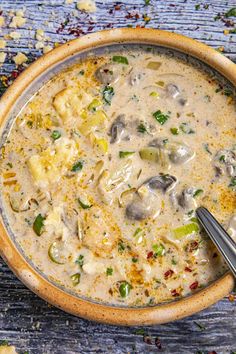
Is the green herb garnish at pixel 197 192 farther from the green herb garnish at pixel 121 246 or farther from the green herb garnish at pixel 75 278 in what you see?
the green herb garnish at pixel 75 278

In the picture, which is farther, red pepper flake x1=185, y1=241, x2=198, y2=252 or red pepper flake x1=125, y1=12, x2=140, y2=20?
red pepper flake x1=125, y1=12, x2=140, y2=20

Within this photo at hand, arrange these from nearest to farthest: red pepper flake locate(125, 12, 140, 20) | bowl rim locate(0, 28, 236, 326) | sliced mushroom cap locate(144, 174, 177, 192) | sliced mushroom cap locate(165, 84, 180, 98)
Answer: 1. bowl rim locate(0, 28, 236, 326)
2. sliced mushroom cap locate(144, 174, 177, 192)
3. sliced mushroom cap locate(165, 84, 180, 98)
4. red pepper flake locate(125, 12, 140, 20)

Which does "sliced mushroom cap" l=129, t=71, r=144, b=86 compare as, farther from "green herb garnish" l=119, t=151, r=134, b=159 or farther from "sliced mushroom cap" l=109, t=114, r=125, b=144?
"green herb garnish" l=119, t=151, r=134, b=159

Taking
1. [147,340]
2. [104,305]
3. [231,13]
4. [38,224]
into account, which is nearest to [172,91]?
[231,13]

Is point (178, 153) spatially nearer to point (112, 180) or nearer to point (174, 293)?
point (112, 180)

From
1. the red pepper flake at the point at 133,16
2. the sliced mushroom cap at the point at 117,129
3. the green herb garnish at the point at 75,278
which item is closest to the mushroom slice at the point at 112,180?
the sliced mushroom cap at the point at 117,129

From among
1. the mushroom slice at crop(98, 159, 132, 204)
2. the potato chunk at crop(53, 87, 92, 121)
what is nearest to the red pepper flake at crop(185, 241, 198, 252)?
the mushroom slice at crop(98, 159, 132, 204)

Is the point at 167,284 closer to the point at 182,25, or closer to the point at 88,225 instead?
the point at 88,225
